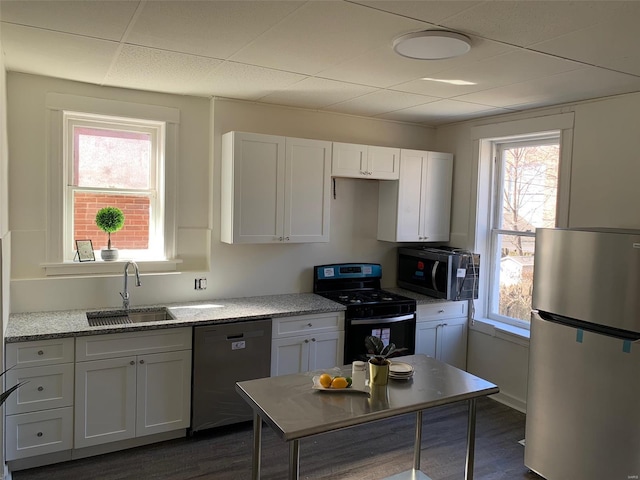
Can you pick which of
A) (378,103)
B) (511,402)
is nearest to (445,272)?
(511,402)

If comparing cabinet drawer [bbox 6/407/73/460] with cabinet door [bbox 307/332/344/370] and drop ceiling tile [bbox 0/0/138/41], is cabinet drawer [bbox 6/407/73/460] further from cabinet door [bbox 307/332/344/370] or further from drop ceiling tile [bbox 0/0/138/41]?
drop ceiling tile [bbox 0/0/138/41]

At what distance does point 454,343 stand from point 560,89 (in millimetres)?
2260

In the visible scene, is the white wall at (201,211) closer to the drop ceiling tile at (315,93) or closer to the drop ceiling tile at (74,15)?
the drop ceiling tile at (315,93)

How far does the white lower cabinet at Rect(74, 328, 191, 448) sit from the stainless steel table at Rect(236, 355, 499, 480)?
110 centimetres

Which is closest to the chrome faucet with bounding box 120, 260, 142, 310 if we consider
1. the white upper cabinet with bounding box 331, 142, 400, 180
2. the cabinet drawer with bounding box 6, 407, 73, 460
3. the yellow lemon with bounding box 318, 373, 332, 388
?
the cabinet drawer with bounding box 6, 407, 73, 460

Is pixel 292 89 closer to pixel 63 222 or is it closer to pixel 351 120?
pixel 351 120

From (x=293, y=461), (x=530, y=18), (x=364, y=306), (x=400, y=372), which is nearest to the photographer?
(x=293, y=461)

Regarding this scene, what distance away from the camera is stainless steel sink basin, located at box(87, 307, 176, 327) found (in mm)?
3412

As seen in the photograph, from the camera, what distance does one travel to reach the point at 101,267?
355 cm

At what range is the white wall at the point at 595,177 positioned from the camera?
3223 mm

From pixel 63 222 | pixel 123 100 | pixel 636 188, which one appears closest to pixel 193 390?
pixel 63 222

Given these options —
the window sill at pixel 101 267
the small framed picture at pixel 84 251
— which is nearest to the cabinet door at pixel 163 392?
the window sill at pixel 101 267

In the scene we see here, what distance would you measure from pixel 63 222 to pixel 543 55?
3.17 metres

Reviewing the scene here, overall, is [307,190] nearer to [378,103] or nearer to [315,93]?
[315,93]
